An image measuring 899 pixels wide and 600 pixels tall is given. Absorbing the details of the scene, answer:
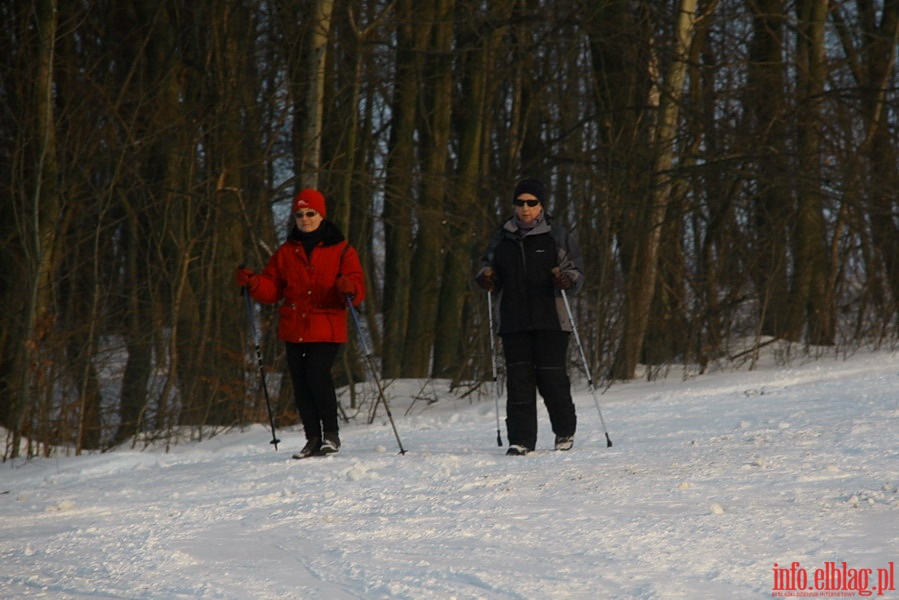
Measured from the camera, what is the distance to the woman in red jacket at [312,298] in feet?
29.9

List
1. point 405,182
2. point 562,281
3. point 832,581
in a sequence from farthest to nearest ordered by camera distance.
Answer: point 405,182 < point 562,281 < point 832,581

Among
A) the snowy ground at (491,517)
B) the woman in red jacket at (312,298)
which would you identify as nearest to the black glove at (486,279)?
the woman in red jacket at (312,298)

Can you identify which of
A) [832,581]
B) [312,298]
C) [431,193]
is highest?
[431,193]

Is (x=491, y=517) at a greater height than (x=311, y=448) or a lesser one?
lesser

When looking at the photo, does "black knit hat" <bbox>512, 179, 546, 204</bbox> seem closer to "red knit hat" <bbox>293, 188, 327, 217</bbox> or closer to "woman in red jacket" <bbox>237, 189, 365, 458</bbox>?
"woman in red jacket" <bbox>237, 189, 365, 458</bbox>

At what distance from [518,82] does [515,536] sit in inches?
510

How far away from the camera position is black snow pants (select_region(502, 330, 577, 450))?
8.78 m

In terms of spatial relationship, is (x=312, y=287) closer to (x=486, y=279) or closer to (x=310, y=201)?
(x=310, y=201)

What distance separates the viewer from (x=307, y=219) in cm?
919

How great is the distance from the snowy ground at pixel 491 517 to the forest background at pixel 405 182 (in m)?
2.99

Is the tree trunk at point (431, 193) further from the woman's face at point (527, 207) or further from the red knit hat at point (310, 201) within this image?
the woman's face at point (527, 207)

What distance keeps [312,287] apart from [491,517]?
10.8ft

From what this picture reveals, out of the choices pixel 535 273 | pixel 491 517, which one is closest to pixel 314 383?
pixel 535 273

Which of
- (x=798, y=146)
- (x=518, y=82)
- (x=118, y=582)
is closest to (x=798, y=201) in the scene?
(x=798, y=146)
